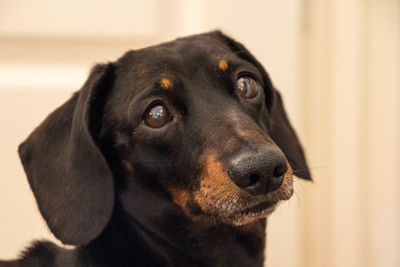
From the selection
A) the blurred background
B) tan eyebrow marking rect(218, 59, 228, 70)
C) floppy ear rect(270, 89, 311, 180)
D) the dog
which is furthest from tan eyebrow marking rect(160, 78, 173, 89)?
the blurred background

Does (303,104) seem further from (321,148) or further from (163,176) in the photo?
(163,176)

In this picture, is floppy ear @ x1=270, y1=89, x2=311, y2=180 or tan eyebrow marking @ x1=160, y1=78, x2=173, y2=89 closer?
tan eyebrow marking @ x1=160, y1=78, x2=173, y2=89

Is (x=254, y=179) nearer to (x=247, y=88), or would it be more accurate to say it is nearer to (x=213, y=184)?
(x=213, y=184)

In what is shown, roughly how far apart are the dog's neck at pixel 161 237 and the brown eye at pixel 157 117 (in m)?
0.17

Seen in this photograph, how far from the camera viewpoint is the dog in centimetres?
131

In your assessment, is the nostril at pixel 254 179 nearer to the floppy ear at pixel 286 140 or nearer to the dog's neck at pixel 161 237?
the dog's neck at pixel 161 237

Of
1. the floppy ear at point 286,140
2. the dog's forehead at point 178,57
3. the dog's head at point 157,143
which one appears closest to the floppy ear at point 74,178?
the dog's head at point 157,143

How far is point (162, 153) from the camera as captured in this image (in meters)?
1.36

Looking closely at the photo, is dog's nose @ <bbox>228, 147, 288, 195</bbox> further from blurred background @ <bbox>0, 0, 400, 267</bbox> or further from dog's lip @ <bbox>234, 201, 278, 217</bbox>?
blurred background @ <bbox>0, 0, 400, 267</bbox>

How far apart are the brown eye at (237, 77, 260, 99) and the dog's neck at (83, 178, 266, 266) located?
33 centimetres

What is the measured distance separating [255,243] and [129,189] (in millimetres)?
359

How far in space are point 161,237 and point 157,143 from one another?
0.81 ft

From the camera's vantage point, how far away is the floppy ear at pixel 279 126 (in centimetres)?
160

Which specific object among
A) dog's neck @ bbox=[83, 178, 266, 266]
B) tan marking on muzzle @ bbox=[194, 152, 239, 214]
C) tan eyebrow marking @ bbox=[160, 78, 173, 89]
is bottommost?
dog's neck @ bbox=[83, 178, 266, 266]
